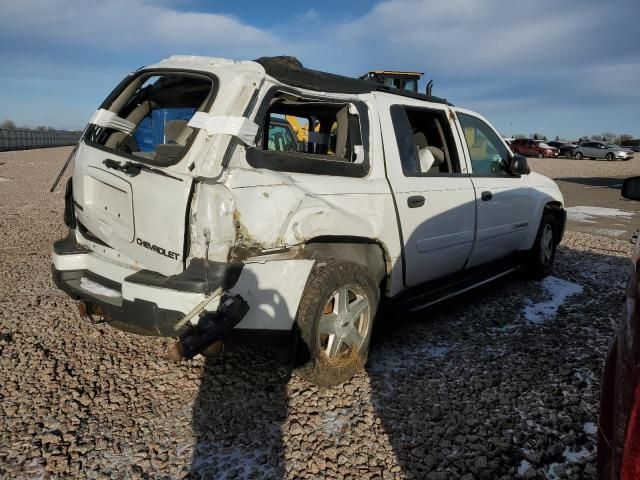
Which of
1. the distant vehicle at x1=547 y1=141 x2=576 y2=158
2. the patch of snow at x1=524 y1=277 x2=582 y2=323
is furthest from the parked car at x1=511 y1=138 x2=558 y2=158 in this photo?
the patch of snow at x1=524 y1=277 x2=582 y2=323

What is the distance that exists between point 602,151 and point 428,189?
42.4 m

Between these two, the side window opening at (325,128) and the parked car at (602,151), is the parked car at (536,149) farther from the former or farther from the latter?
the side window opening at (325,128)

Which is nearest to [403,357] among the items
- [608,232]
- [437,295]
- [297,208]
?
[437,295]

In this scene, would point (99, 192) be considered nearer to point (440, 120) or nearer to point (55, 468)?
point (55, 468)

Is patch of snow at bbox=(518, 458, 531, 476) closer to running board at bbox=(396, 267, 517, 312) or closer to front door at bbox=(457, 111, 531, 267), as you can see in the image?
running board at bbox=(396, 267, 517, 312)

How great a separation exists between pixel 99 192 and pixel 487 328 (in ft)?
10.4

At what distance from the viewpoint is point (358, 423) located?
2736mm

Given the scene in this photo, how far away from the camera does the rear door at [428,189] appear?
3432 mm

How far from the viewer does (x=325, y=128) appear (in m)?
4.44

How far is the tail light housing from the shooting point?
1187 mm

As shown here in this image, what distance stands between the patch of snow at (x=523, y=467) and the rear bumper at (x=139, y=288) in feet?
5.54

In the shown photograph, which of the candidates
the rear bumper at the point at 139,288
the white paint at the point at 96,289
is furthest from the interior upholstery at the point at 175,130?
the white paint at the point at 96,289

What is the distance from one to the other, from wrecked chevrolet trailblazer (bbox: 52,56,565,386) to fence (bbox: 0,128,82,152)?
95.8 feet

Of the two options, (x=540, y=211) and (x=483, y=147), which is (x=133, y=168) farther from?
(x=540, y=211)
